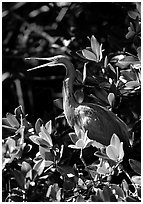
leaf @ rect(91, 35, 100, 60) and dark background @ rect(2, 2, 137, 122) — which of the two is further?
dark background @ rect(2, 2, 137, 122)

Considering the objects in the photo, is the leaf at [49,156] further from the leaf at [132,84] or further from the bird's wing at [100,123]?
the leaf at [132,84]

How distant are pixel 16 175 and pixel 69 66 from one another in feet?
1.02

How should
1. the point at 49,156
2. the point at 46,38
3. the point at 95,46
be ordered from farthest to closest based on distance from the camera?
the point at 46,38 < the point at 95,46 < the point at 49,156

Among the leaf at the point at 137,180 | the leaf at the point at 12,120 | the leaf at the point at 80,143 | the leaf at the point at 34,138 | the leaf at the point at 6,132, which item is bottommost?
the leaf at the point at 137,180

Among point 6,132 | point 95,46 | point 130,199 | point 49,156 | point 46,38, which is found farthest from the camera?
point 46,38

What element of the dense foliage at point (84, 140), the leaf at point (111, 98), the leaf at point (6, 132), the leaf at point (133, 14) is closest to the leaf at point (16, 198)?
the dense foliage at point (84, 140)

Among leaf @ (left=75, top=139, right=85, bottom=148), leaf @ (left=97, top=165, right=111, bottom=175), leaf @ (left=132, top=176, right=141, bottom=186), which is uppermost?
leaf @ (left=75, top=139, right=85, bottom=148)

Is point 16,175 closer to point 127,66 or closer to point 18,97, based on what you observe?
point 127,66

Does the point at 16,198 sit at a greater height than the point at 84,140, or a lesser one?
lesser

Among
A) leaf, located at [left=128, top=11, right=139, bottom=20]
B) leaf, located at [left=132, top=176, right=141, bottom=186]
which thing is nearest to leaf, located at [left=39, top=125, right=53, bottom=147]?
leaf, located at [left=132, top=176, right=141, bottom=186]

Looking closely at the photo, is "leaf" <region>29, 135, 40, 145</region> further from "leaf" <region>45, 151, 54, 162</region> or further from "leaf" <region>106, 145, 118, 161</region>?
"leaf" <region>106, 145, 118, 161</region>

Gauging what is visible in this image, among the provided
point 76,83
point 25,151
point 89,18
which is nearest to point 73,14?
point 89,18

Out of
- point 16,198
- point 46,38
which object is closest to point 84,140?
point 16,198

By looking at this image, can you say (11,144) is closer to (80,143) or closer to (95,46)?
(80,143)
